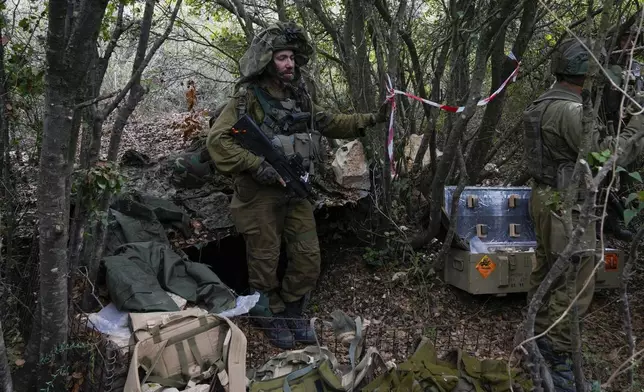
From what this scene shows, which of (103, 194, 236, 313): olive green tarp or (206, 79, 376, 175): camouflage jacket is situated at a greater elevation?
(206, 79, 376, 175): camouflage jacket

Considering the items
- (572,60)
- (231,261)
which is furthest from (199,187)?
(572,60)

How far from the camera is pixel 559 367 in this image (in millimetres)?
3439

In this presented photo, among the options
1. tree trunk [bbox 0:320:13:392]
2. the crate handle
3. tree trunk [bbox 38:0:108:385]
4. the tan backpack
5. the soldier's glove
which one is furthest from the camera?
the crate handle

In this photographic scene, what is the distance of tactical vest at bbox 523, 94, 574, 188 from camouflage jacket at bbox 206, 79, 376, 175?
119 cm

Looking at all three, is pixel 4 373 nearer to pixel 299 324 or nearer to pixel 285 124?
pixel 299 324

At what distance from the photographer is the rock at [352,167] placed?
5027 mm

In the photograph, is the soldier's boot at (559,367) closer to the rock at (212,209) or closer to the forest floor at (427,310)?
the forest floor at (427,310)

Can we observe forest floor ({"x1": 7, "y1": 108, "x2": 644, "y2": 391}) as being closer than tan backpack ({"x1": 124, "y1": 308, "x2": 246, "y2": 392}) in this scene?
No

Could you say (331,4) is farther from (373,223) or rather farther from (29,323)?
(29,323)

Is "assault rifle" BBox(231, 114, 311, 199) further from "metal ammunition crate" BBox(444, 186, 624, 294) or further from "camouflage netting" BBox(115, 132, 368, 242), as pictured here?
"metal ammunition crate" BBox(444, 186, 624, 294)

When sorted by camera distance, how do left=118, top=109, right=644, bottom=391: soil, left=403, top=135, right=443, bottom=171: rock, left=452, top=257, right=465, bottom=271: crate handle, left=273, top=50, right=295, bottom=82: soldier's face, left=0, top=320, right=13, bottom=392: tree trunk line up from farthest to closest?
left=403, top=135, right=443, bottom=171: rock < left=452, top=257, right=465, bottom=271: crate handle < left=273, top=50, right=295, bottom=82: soldier's face < left=118, top=109, right=644, bottom=391: soil < left=0, top=320, right=13, bottom=392: tree trunk

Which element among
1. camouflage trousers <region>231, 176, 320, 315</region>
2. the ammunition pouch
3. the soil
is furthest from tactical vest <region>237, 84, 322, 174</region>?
the soil

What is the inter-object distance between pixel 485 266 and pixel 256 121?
2096mm

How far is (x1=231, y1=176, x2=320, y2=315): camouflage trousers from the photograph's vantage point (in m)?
4.27
